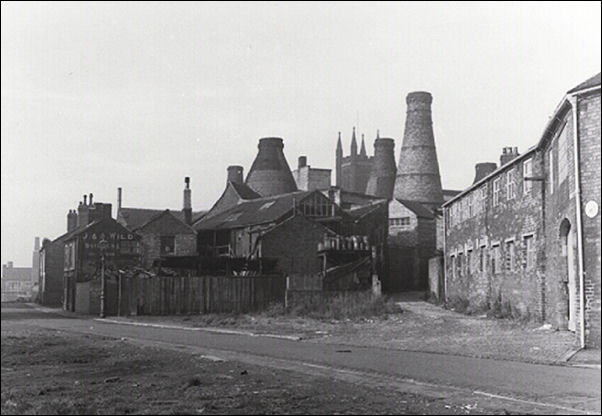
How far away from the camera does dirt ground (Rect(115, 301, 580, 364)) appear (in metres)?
15.3

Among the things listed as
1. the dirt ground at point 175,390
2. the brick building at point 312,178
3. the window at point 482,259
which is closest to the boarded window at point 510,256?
the window at point 482,259

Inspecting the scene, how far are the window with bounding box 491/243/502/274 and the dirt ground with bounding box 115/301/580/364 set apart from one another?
6.74ft

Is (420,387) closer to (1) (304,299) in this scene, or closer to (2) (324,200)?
(1) (304,299)

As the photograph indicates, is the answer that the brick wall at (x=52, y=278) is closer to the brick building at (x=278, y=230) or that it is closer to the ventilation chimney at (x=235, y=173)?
the brick building at (x=278, y=230)

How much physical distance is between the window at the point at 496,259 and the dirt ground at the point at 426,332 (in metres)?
2.05

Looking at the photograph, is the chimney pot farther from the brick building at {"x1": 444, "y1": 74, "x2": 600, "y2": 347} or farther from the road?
the road

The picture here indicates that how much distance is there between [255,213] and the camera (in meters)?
50.0

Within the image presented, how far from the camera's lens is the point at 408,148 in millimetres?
66812

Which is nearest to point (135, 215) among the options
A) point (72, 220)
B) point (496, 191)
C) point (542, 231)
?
point (72, 220)

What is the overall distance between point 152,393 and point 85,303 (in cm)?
3034

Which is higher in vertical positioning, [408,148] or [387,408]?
[408,148]

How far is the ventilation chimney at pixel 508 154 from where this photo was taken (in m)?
32.8

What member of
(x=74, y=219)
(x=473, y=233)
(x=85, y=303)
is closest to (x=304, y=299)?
(x=473, y=233)

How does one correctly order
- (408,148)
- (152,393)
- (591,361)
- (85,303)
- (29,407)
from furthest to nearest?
Answer: 1. (408,148)
2. (85,303)
3. (591,361)
4. (152,393)
5. (29,407)
